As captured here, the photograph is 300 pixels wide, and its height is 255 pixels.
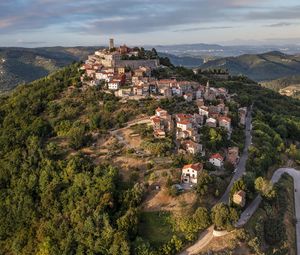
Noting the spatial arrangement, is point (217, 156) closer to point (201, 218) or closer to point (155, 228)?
point (201, 218)

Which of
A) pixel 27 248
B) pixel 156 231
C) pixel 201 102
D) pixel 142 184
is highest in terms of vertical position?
pixel 201 102

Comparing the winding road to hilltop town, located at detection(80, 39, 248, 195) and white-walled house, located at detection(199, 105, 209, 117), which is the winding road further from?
white-walled house, located at detection(199, 105, 209, 117)

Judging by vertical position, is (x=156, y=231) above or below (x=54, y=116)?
below

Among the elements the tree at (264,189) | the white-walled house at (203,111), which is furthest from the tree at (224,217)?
the white-walled house at (203,111)

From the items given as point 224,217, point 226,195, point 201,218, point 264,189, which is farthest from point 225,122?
point 201,218

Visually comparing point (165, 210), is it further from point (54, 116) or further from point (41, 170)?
point (54, 116)

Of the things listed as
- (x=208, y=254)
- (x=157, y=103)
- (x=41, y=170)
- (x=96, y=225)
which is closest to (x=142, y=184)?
(x=96, y=225)
